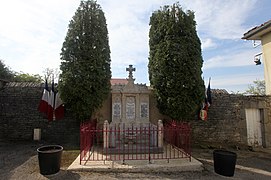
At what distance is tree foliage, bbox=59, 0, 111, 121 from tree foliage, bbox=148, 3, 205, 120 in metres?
2.36

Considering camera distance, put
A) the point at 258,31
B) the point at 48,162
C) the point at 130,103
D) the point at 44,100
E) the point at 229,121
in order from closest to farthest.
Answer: the point at 48,162 → the point at 44,100 → the point at 130,103 → the point at 229,121 → the point at 258,31

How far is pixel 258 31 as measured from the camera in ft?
32.9

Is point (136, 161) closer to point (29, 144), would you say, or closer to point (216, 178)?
point (216, 178)

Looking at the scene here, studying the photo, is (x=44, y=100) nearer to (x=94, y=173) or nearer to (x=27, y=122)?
(x=27, y=122)

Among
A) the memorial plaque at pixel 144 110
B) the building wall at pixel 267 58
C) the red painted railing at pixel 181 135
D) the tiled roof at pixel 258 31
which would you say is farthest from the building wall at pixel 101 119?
the tiled roof at pixel 258 31

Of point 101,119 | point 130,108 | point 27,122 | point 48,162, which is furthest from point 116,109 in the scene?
point 27,122

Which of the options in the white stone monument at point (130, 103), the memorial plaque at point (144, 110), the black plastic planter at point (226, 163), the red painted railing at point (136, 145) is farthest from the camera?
the memorial plaque at point (144, 110)

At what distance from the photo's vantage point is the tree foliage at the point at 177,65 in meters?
8.04

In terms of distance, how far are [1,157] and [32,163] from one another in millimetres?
1518

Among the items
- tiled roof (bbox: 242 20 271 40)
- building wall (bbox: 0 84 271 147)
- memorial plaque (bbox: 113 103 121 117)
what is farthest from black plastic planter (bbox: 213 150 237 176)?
tiled roof (bbox: 242 20 271 40)

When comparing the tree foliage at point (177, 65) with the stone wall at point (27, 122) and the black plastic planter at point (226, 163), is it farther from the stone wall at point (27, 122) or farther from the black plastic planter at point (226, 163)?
the stone wall at point (27, 122)

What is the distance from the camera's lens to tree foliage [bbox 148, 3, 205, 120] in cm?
804

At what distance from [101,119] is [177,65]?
14.1 feet

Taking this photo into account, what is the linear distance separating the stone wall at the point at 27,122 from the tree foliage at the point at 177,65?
4.42 meters
